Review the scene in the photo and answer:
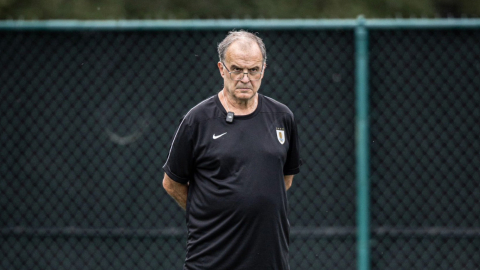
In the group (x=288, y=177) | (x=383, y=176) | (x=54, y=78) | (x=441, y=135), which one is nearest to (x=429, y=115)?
(x=441, y=135)

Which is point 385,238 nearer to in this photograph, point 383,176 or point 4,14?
point 383,176

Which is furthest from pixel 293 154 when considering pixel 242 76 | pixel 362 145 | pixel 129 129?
pixel 129 129

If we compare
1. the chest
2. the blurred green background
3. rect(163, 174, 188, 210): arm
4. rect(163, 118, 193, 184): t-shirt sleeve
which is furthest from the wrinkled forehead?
the blurred green background

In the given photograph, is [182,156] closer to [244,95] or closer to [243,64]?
[244,95]

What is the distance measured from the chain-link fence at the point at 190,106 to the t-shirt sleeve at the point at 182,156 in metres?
0.85

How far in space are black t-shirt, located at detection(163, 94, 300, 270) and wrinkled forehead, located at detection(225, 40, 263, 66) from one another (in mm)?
220

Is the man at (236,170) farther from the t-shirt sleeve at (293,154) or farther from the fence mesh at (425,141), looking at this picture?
the fence mesh at (425,141)

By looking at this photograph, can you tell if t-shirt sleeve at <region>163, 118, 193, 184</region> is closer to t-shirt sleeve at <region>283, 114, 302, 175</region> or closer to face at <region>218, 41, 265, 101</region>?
face at <region>218, 41, 265, 101</region>

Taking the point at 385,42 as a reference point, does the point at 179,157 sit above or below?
below

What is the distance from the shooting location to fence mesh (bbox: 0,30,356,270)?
151 inches

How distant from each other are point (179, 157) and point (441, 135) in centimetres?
174

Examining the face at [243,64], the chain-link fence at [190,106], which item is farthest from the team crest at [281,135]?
the chain-link fence at [190,106]

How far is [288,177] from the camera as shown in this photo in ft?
11.1

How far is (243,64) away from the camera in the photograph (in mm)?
2902
